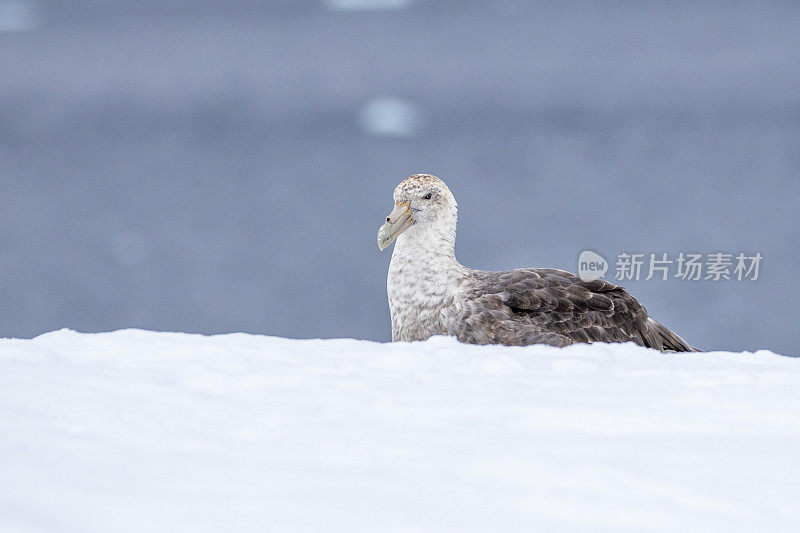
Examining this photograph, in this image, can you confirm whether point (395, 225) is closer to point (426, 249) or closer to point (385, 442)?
point (426, 249)

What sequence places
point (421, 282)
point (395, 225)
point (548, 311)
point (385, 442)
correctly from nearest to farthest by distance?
point (385, 442) < point (548, 311) < point (421, 282) < point (395, 225)

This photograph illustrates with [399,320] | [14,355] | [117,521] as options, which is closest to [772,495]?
[117,521]

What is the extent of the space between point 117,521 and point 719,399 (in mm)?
1415

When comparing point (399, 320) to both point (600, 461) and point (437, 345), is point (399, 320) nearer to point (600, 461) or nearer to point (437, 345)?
point (437, 345)

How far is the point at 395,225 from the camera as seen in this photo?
507 centimetres

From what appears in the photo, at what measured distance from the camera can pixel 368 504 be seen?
4.86 ft

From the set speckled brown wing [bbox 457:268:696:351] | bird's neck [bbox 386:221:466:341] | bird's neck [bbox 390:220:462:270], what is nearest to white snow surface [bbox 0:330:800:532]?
speckled brown wing [bbox 457:268:696:351]

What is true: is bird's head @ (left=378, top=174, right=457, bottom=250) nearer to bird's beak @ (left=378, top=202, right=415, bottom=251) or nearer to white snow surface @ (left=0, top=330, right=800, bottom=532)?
bird's beak @ (left=378, top=202, right=415, bottom=251)

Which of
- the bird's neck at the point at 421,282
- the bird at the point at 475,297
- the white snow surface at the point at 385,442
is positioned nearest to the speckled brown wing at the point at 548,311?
the bird at the point at 475,297

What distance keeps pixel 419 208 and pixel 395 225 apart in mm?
183

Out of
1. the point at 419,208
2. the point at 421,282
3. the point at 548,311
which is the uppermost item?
the point at 419,208

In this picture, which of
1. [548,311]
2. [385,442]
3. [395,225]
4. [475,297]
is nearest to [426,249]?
[395,225]

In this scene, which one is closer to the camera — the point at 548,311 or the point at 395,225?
the point at 548,311

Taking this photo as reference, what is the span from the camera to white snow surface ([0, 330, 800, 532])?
1457 mm
